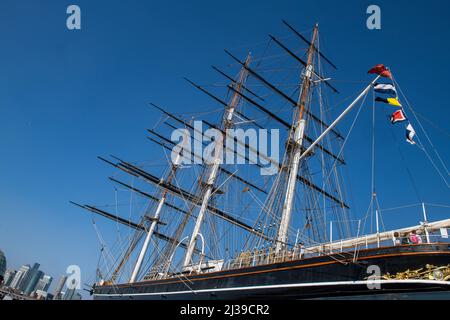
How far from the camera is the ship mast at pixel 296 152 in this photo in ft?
49.6

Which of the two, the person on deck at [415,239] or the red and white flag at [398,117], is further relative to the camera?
the red and white flag at [398,117]

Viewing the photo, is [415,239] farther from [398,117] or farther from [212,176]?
[212,176]

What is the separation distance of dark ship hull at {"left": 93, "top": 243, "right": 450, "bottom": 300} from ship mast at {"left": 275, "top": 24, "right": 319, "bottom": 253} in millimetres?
1306

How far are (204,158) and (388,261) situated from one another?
24319 mm

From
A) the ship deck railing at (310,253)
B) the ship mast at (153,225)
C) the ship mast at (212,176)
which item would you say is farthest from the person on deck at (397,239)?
the ship mast at (153,225)

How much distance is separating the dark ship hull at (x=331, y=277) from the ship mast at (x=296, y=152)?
1306 mm

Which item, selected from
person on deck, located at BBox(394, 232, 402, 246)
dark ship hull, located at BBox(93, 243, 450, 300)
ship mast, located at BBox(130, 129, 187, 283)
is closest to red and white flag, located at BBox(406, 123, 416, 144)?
person on deck, located at BBox(394, 232, 402, 246)

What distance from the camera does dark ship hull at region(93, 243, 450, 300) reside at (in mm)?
7820

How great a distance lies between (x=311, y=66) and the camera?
80.0 ft

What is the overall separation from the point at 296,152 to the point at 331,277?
407 inches

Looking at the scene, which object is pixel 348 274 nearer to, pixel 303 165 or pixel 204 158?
pixel 303 165

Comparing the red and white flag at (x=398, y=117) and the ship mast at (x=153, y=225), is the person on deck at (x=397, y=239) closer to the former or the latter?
the red and white flag at (x=398, y=117)

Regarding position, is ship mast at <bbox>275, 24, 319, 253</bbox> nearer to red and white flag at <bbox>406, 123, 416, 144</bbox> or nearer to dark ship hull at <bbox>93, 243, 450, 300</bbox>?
dark ship hull at <bbox>93, 243, 450, 300</bbox>
